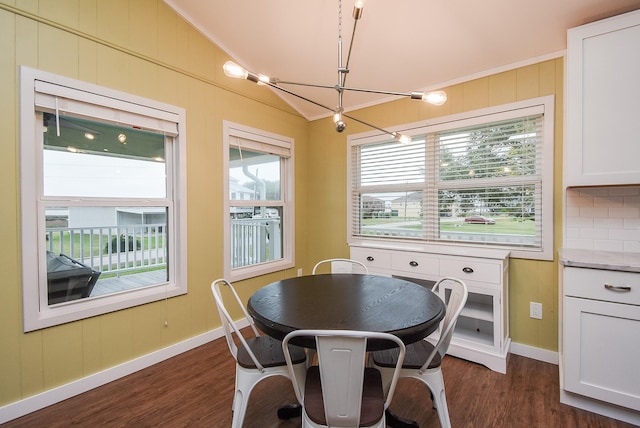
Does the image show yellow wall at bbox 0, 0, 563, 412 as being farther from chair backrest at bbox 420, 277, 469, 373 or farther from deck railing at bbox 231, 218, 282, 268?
chair backrest at bbox 420, 277, 469, 373

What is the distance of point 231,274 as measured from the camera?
9.68ft

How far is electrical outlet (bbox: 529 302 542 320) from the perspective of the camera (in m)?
2.38

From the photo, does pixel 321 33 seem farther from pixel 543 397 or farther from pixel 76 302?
pixel 543 397

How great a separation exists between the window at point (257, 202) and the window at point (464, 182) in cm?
81

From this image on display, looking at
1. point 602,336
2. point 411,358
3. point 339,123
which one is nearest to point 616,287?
point 602,336

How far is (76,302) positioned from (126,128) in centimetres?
133

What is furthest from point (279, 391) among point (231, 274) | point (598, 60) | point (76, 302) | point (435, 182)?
point (598, 60)

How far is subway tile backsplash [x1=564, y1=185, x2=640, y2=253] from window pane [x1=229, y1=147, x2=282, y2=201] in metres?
2.78

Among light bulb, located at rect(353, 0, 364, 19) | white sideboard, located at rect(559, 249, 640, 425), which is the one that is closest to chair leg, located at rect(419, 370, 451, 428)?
white sideboard, located at rect(559, 249, 640, 425)

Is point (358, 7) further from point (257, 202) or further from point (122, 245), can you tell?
point (122, 245)

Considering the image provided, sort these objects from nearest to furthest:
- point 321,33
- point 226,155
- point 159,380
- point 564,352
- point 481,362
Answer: point 564,352, point 159,380, point 481,362, point 321,33, point 226,155

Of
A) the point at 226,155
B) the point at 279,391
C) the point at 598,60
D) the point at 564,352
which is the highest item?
the point at 598,60

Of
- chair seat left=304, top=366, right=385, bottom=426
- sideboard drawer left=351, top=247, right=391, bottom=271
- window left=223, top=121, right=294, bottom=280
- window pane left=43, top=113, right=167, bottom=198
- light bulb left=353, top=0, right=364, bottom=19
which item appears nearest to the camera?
chair seat left=304, top=366, right=385, bottom=426

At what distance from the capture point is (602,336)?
1.68 meters
